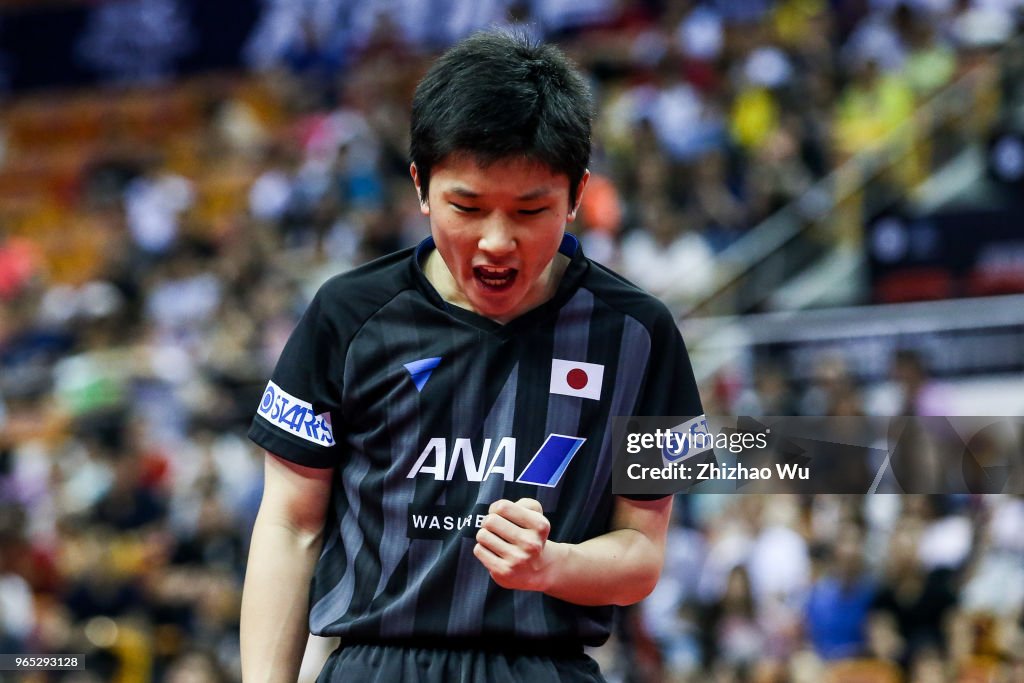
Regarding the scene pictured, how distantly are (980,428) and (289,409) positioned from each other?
417cm

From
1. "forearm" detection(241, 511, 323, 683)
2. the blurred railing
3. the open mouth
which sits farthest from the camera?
the blurred railing

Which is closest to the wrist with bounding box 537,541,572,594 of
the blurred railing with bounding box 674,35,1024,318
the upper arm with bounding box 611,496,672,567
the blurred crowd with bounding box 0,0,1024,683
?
the upper arm with bounding box 611,496,672,567

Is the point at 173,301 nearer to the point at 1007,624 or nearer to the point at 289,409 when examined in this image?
the point at 1007,624

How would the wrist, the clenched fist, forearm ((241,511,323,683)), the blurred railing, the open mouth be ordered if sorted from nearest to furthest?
the clenched fist < the wrist < the open mouth < forearm ((241,511,323,683)) < the blurred railing

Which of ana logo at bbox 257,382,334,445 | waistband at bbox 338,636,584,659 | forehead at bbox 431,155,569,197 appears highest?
forehead at bbox 431,155,569,197

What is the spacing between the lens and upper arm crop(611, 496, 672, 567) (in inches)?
110


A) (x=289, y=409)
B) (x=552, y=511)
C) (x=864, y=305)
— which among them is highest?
(x=864, y=305)

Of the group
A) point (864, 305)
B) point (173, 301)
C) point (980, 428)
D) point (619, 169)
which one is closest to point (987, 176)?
point (864, 305)

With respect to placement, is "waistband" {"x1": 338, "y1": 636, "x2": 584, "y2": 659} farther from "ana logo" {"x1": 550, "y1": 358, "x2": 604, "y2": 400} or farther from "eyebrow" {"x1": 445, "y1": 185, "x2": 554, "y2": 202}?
"eyebrow" {"x1": 445, "y1": 185, "x2": 554, "y2": 202}

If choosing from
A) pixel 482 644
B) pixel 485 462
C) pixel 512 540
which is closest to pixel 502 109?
pixel 485 462

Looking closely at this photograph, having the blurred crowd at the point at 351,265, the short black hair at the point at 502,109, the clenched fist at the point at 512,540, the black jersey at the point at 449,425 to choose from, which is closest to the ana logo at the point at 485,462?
the black jersey at the point at 449,425

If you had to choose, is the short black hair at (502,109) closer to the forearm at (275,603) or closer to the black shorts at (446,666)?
the forearm at (275,603)

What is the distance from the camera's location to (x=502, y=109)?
2.57 metres

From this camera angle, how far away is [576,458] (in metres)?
2.76
